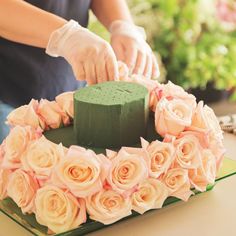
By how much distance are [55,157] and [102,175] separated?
95mm

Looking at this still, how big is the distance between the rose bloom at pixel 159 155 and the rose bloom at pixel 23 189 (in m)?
0.23

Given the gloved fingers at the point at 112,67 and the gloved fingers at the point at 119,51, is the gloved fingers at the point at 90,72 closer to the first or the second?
the gloved fingers at the point at 112,67

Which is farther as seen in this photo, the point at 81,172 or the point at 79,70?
the point at 79,70

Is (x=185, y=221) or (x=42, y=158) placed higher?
(x=42, y=158)

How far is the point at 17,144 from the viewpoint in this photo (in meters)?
1.13

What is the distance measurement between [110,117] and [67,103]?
6.2 inches

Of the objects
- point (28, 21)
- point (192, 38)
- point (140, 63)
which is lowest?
point (192, 38)

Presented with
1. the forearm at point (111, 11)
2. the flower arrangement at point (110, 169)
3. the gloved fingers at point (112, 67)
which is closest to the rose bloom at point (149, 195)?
the flower arrangement at point (110, 169)

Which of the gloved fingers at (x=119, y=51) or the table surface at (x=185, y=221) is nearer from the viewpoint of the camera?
the table surface at (x=185, y=221)

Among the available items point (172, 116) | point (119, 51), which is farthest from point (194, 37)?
point (172, 116)

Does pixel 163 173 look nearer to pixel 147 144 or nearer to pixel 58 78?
pixel 147 144

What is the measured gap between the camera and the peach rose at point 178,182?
1106 millimetres

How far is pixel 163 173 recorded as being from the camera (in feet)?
3.61

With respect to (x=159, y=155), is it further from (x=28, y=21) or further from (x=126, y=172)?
(x=28, y=21)
